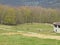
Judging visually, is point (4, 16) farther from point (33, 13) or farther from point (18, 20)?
point (33, 13)

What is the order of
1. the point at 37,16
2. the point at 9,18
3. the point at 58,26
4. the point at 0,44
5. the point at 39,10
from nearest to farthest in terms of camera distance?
1. the point at 0,44
2. the point at 58,26
3. the point at 9,18
4. the point at 37,16
5. the point at 39,10

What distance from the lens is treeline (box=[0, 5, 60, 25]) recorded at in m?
76.2

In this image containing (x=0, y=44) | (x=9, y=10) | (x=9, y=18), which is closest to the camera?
(x=0, y=44)

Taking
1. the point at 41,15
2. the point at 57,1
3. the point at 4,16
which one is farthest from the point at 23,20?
the point at 57,1

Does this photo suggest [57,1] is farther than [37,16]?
Yes

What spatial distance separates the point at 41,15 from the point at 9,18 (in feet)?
58.4

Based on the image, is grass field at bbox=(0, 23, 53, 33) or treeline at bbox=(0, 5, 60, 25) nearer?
grass field at bbox=(0, 23, 53, 33)

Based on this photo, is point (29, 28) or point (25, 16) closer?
point (29, 28)

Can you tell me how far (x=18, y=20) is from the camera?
255 feet

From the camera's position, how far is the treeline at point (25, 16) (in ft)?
250

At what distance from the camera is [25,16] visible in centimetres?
8388

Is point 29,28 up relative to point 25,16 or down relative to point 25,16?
down

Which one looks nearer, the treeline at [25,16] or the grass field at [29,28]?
the grass field at [29,28]

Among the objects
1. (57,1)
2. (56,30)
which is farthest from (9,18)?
(57,1)
